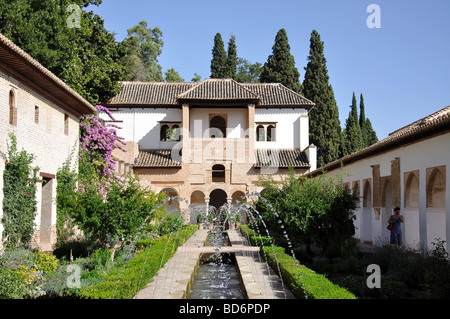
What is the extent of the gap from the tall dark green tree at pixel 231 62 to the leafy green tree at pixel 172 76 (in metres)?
14.2

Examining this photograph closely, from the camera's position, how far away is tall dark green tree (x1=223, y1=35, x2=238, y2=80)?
42.6 metres

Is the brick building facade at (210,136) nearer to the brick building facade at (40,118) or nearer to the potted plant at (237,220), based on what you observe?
the potted plant at (237,220)

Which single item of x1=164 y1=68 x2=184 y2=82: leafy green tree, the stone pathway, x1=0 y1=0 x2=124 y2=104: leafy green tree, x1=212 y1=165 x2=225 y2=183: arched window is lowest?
the stone pathway

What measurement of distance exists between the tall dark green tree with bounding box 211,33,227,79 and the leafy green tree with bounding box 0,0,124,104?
19.5m

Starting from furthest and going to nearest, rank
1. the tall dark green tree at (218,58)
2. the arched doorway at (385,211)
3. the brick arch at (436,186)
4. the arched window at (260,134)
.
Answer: the tall dark green tree at (218,58) < the arched window at (260,134) < the arched doorway at (385,211) < the brick arch at (436,186)

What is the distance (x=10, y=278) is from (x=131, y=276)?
90.7 inches

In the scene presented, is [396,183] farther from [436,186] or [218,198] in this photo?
[218,198]

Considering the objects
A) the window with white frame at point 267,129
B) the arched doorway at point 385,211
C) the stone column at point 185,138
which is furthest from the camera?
the window with white frame at point 267,129

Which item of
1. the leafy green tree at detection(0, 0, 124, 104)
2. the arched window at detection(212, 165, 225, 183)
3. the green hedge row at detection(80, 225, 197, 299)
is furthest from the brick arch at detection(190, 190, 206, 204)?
the green hedge row at detection(80, 225, 197, 299)

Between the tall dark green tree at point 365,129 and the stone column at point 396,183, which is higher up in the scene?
the tall dark green tree at point 365,129

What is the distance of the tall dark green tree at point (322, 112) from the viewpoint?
36.7 metres

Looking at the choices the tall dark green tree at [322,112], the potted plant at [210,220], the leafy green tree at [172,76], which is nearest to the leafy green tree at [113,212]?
the potted plant at [210,220]

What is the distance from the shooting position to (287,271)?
9.98 metres

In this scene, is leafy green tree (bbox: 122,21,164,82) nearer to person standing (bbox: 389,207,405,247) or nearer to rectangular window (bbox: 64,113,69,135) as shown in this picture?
rectangular window (bbox: 64,113,69,135)
